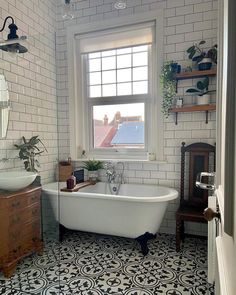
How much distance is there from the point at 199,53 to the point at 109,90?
50.4 inches

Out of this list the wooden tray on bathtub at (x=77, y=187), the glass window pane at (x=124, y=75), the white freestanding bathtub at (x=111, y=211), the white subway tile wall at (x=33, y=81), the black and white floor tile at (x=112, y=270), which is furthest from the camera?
the glass window pane at (x=124, y=75)

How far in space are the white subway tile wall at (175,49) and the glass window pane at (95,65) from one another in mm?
521

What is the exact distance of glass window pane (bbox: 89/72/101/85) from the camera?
3.41 meters

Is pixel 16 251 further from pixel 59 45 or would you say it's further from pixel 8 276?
pixel 59 45

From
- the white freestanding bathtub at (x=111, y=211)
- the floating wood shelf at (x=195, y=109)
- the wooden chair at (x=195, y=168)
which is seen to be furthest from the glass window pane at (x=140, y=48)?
the white freestanding bathtub at (x=111, y=211)

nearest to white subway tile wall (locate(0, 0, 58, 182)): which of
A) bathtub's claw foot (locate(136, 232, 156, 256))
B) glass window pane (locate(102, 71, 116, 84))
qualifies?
glass window pane (locate(102, 71, 116, 84))

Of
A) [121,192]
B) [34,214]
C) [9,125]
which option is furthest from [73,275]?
[9,125]

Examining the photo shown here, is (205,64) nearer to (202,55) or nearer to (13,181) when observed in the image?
(202,55)

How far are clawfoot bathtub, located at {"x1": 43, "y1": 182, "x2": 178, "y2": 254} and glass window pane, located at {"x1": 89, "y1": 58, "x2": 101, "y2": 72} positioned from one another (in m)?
1.86

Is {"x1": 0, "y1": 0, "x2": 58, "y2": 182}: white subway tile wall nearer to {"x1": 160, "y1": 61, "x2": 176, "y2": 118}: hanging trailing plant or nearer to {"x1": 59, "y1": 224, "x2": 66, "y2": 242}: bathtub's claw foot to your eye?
{"x1": 59, "y1": 224, "x2": 66, "y2": 242}: bathtub's claw foot

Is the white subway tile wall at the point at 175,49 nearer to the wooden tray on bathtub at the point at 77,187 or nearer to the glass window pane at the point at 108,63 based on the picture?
the wooden tray on bathtub at the point at 77,187

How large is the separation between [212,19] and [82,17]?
1.74 metres

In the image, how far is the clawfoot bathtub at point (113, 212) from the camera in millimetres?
2410

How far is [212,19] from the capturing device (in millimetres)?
2695
